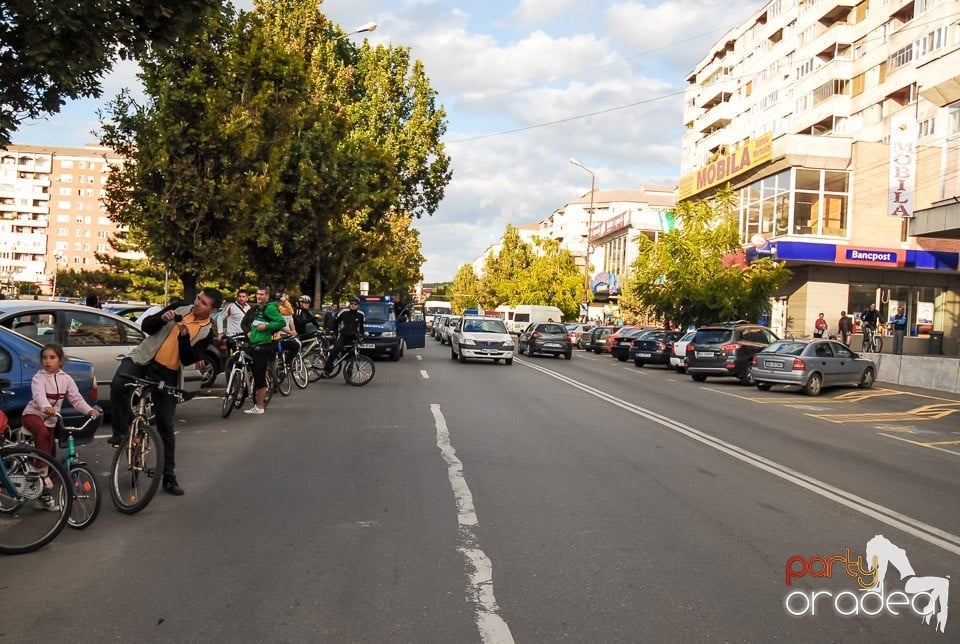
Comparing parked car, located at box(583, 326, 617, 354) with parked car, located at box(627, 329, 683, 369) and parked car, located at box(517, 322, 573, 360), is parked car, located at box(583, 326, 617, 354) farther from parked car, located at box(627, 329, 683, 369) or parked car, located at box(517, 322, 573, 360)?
parked car, located at box(627, 329, 683, 369)

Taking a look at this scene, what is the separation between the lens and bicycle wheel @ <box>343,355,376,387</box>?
58.2ft

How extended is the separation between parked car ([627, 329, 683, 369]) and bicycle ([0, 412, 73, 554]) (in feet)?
87.1

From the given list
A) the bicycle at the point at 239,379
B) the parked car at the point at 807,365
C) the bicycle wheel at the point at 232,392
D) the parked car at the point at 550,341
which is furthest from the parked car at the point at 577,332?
the bicycle wheel at the point at 232,392

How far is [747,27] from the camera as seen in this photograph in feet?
196

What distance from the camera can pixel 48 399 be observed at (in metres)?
6.46

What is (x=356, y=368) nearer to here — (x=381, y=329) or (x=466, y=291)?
(x=381, y=329)

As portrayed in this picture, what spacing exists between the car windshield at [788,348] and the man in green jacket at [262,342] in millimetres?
13973

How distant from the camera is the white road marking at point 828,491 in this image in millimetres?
6410

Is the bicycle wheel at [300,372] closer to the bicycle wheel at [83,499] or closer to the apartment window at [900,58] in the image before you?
the bicycle wheel at [83,499]

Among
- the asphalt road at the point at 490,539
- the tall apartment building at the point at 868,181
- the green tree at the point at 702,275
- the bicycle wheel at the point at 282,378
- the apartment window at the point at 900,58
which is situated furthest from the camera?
the apartment window at the point at 900,58

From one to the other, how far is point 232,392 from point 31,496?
21.3 feet

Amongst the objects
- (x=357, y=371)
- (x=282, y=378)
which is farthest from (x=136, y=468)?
(x=357, y=371)

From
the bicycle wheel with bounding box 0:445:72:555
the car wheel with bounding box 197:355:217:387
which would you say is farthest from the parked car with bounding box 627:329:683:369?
the bicycle wheel with bounding box 0:445:72:555

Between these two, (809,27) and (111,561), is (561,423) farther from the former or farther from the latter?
(809,27)
